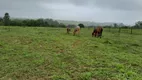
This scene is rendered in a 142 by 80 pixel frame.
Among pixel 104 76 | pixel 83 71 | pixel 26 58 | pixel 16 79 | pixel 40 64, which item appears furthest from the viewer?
pixel 26 58

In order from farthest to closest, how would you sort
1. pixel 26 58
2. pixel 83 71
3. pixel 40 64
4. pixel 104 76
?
pixel 26 58 < pixel 40 64 < pixel 83 71 < pixel 104 76

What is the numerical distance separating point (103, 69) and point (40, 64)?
189cm

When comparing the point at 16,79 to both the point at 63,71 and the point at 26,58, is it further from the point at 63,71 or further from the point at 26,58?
the point at 26,58

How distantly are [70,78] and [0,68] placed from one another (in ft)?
6.74

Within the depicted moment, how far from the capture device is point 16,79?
4.69 metres

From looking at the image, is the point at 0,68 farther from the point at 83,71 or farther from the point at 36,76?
the point at 83,71

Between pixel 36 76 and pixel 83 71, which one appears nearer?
pixel 36 76

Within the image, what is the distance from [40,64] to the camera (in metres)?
6.02

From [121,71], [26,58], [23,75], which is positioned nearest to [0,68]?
[23,75]

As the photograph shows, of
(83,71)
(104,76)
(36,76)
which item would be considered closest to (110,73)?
(104,76)

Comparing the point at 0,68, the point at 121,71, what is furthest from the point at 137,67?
the point at 0,68

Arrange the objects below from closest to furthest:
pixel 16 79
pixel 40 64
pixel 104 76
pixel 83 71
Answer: pixel 16 79
pixel 104 76
pixel 83 71
pixel 40 64

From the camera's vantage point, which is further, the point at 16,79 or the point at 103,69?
the point at 103,69

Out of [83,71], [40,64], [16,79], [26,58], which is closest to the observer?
[16,79]
